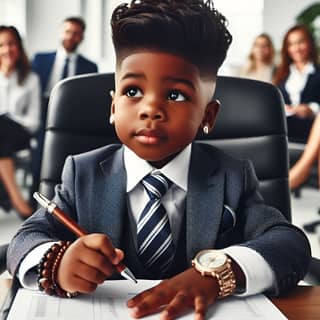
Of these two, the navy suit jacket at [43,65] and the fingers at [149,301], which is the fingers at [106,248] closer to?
the fingers at [149,301]

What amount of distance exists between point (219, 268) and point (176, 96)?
0.62 ft

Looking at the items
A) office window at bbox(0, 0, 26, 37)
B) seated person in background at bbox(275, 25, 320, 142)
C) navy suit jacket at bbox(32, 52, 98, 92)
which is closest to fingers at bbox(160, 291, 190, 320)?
navy suit jacket at bbox(32, 52, 98, 92)

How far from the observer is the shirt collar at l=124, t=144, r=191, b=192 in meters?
0.75

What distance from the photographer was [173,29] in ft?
2.26

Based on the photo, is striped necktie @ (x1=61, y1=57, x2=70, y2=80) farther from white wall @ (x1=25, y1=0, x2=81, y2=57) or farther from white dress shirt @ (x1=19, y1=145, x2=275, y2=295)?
white dress shirt @ (x1=19, y1=145, x2=275, y2=295)

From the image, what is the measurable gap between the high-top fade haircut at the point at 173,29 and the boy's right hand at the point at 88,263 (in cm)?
21

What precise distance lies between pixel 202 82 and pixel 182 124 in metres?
0.06

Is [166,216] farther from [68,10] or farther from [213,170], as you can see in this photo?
[68,10]

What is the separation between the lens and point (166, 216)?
75cm

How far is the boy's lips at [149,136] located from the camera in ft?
2.20

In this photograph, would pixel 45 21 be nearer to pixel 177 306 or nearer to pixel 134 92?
pixel 134 92

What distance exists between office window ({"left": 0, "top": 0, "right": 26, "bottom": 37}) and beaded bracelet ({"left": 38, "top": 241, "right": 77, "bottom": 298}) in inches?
141

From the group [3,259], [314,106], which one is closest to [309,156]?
[314,106]

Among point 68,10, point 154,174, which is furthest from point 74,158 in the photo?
point 68,10
